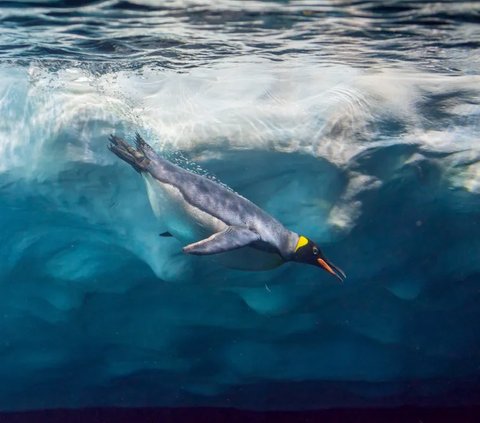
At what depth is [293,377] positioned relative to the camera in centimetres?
1136

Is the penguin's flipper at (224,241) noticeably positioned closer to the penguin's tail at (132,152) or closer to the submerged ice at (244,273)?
the penguin's tail at (132,152)

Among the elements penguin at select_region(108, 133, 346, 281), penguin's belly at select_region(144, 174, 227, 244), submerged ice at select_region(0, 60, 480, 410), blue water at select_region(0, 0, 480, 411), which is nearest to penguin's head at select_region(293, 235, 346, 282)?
penguin at select_region(108, 133, 346, 281)

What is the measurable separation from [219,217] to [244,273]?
13.8 feet

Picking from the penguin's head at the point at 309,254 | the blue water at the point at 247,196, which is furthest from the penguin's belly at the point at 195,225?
the blue water at the point at 247,196

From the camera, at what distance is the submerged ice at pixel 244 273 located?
838 cm

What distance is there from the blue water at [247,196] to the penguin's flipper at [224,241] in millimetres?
2931

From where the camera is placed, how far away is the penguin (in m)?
5.42

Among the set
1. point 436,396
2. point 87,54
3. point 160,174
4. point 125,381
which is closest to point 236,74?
point 87,54

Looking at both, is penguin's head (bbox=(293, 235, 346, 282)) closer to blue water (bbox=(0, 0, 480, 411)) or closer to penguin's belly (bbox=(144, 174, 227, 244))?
penguin's belly (bbox=(144, 174, 227, 244))

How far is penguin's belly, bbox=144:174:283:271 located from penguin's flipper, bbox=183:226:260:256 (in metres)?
0.29

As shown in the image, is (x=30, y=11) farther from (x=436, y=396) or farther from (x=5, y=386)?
(x=436, y=396)

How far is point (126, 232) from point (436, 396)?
26.1 ft

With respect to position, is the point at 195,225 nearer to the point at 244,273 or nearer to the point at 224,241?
the point at 224,241

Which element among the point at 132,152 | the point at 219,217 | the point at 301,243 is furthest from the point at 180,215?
the point at 301,243
